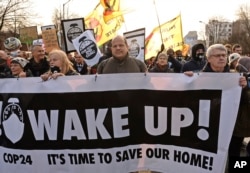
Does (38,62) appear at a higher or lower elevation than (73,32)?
lower

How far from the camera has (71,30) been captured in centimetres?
922

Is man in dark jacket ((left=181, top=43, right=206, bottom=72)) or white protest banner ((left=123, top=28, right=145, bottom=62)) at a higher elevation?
white protest banner ((left=123, top=28, right=145, bottom=62))

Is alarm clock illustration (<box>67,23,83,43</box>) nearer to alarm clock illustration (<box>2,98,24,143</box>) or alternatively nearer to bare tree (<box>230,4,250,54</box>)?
alarm clock illustration (<box>2,98,24,143</box>)

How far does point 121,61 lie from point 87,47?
4.32 metres

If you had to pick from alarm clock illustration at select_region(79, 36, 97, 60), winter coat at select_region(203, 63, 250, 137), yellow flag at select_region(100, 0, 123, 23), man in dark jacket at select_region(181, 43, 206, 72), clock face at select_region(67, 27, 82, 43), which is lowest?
winter coat at select_region(203, 63, 250, 137)

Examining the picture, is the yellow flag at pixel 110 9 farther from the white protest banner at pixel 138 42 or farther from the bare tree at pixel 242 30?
the bare tree at pixel 242 30

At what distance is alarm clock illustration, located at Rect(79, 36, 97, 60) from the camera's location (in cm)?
855

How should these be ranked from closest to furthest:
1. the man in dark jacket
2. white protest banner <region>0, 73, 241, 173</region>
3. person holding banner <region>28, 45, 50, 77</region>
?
white protest banner <region>0, 73, 241, 173</region>, person holding banner <region>28, 45, 50, 77</region>, the man in dark jacket

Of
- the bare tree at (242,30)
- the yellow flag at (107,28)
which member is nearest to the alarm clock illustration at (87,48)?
the yellow flag at (107,28)

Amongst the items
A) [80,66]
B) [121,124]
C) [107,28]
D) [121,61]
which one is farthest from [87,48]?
[121,124]

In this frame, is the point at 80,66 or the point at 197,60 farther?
the point at 80,66

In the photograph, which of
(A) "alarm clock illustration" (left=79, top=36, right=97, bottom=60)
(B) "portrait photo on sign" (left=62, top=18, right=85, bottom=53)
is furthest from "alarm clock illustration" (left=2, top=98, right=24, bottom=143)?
(B) "portrait photo on sign" (left=62, top=18, right=85, bottom=53)

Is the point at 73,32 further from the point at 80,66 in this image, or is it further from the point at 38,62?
the point at 38,62

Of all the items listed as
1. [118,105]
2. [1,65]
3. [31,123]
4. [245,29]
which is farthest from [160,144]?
[245,29]
